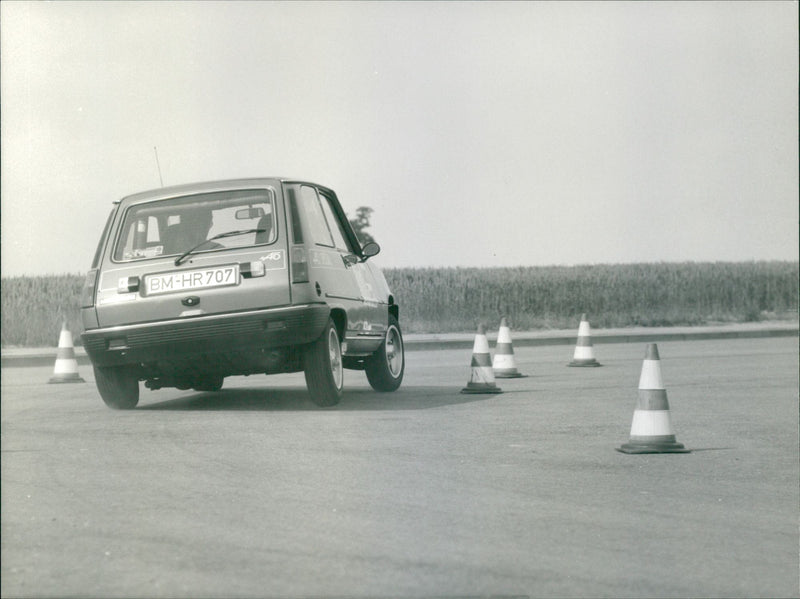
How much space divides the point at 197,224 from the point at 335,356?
1.60 meters

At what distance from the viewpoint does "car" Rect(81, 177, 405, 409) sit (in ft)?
30.0

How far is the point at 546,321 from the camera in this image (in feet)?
109

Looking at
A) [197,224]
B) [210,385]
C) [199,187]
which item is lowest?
[210,385]

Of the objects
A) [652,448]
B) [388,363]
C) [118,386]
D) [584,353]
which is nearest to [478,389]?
[388,363]

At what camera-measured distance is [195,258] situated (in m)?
9.32

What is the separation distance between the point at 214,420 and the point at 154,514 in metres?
3.78

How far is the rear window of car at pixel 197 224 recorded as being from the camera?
9469 mm

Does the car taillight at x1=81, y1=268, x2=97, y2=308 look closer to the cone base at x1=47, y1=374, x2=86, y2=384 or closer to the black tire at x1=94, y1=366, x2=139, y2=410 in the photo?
the black tire at x1=94, y1=366, x2=139, y2=410

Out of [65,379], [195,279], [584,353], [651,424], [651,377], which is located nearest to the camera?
[651,424]

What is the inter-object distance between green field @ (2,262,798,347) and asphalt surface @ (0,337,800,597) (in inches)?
826

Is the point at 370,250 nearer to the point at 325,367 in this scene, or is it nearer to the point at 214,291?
the point at 325,367

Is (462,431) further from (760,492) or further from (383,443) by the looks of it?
(760,492)

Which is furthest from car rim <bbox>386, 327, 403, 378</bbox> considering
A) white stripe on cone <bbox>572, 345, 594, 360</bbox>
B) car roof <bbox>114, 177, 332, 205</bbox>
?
white stripe on cone <bbox>572, 345, 594, 360</bbox>

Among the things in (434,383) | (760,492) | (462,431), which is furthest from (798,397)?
(760,492)
